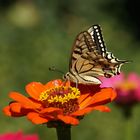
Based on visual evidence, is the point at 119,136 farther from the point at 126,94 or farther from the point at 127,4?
the point at 127,4

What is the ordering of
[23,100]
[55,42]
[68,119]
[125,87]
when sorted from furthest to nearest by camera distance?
[55,42], [125,87], [23,100], [68,119]

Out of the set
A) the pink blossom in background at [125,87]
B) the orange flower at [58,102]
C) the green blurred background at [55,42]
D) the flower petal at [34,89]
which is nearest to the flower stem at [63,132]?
the orange flower at [58,102]

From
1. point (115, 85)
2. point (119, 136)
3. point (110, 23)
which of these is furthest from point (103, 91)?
point (110, 23)

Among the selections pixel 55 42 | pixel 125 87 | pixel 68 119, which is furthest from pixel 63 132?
pixel 55 42

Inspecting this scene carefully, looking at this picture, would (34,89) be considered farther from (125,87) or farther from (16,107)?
(125,87)

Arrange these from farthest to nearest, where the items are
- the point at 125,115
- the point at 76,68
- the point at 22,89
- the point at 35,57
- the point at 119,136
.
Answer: the point at 35,57
the point at 22,89
the point at 119,136
the point at 125,115
the point at 76,68

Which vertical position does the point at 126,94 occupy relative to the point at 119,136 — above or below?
above

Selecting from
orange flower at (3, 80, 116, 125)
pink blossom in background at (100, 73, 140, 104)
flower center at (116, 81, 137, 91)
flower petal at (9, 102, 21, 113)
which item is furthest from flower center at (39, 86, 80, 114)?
flower center at (116, 81, 137, 91)

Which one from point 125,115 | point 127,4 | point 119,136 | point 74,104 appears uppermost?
point 127,4
